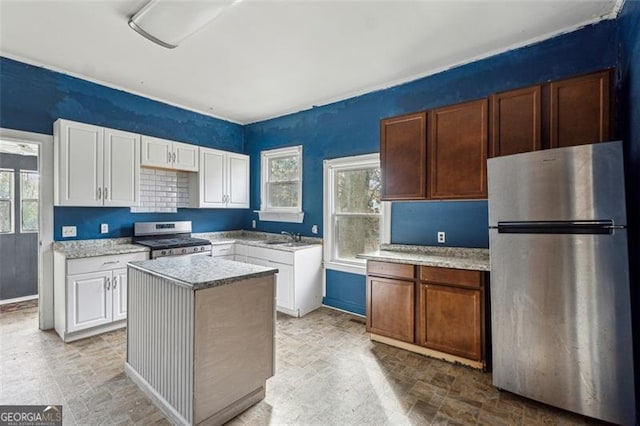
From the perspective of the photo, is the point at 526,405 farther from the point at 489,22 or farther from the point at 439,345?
the point at 489,22

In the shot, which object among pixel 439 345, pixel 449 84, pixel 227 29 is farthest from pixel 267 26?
pixel 439 345

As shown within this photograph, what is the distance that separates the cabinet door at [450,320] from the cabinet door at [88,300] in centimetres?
337

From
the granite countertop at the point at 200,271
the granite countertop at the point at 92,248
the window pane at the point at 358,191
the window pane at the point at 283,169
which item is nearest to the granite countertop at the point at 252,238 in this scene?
the window pane at the point at 358,191

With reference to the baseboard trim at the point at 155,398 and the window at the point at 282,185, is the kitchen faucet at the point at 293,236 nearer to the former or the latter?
the window at the point at 282,185

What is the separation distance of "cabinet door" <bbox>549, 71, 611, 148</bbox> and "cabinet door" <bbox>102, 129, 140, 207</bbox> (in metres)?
4.42

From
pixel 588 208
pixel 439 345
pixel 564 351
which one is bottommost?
pixel 439 345

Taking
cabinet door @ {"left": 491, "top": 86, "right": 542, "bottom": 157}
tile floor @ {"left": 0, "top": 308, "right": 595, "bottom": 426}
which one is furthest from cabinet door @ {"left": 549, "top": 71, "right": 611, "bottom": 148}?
tile floor @ {"left": 0, "top": 308, "right": 595, "bottom": 426}

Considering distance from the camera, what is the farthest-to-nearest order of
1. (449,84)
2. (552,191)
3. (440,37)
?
A: 1. (449,84)
2. (440,37)
3. (552,191)

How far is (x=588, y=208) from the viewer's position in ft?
6.26

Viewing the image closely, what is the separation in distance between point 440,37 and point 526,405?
10.0 feet

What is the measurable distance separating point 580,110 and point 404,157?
1.41m

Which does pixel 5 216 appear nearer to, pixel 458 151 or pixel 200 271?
pixel 200 271

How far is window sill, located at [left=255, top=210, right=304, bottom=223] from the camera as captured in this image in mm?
4555

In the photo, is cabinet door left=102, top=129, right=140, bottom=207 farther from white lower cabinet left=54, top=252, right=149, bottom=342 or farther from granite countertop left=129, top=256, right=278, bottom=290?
granite countertop left=129, top=256, right=278, bottom=290
